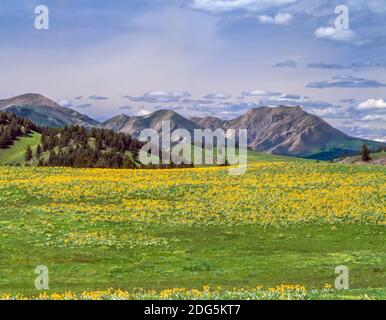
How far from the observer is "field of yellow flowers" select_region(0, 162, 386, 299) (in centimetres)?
2942

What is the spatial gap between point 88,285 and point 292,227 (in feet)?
67.6

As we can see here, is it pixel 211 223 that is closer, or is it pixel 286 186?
pixel 211 223

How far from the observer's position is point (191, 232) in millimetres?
42094

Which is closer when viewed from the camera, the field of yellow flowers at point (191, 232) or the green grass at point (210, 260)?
the green grass at point (210, 260)

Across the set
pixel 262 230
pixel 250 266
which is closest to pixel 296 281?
pixel 250 266

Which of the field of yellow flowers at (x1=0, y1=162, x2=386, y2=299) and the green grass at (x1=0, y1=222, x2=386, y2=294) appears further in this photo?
the field of yellow flowers at (x1=0, y1=162, x2=386, y2=299)

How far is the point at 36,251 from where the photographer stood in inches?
1396

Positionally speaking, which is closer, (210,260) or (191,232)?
(210,260)

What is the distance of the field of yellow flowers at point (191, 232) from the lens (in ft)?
96.5

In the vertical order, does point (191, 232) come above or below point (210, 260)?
above
